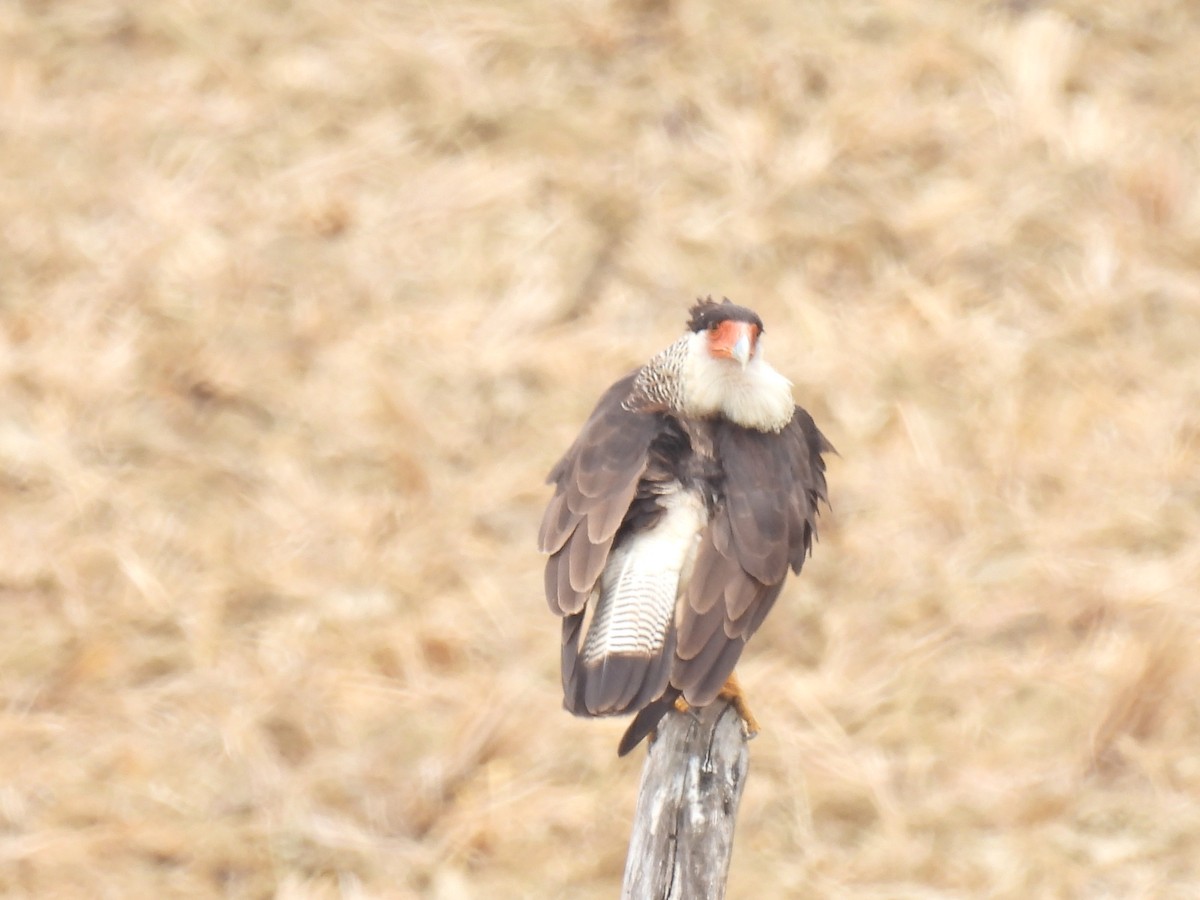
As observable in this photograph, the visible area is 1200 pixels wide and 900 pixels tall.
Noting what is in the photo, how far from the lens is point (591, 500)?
12.5ft

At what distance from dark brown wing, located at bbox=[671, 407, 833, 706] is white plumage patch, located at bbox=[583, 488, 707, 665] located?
0.13 ft

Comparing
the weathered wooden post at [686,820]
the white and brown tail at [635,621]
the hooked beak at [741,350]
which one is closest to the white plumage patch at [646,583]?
the white and brown tail at [635,621]

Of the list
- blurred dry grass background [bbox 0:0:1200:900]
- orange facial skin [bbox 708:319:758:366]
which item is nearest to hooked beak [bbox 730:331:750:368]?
orange facial skin [bbox 708:319:758:366]

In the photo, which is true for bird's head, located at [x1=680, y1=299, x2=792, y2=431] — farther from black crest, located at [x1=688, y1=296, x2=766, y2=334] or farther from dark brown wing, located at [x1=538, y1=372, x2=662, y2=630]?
dark brown wing, located at [x1=538, y1=372, x2=662, y2=630]

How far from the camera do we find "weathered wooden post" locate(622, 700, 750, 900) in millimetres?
3256

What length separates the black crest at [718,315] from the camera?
4.07 metres

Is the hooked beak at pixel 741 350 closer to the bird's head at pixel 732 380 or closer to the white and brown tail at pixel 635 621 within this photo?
the bird's head at pixel 732 380

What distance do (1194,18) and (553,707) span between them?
18.7 ft

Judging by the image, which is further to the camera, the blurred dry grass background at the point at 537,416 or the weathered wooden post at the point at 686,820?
the blurred dry grass background at the point at 537,416

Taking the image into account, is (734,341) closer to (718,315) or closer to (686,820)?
(718,315)

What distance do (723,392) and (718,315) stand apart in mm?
220

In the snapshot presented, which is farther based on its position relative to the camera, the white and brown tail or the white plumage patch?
the white plumage patch

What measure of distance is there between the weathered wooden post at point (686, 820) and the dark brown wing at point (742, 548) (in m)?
0.13

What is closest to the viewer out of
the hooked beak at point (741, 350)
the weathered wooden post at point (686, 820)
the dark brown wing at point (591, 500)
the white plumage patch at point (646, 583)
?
the weathered wooden post at point (686, 820)
